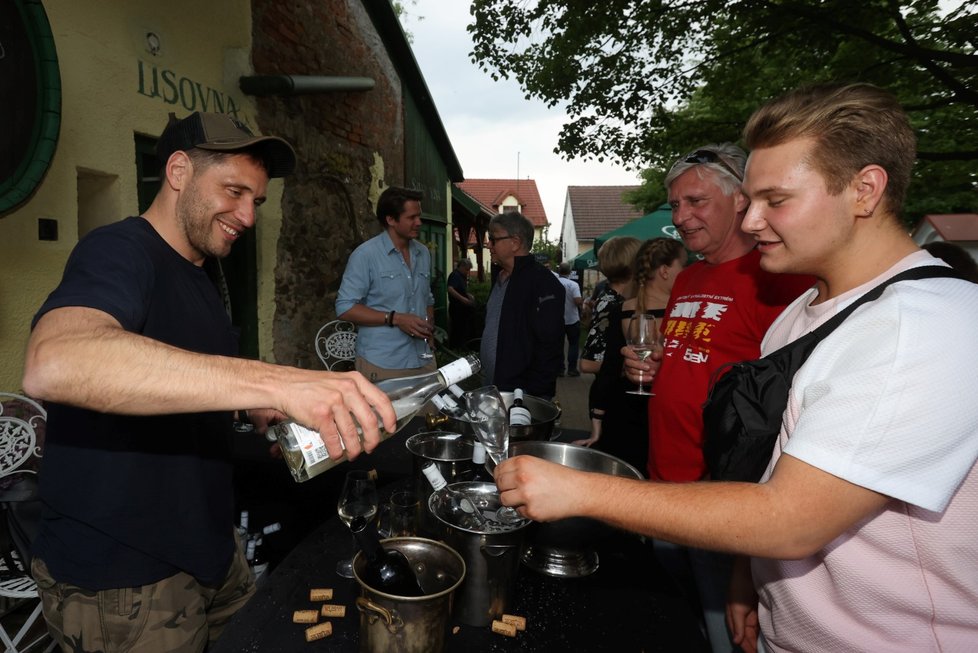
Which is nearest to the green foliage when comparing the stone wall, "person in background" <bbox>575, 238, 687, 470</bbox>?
the stone wall

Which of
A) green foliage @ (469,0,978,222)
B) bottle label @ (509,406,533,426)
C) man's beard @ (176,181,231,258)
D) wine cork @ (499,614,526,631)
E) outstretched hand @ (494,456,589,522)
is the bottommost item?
wine cork @ (499,614,526,631)

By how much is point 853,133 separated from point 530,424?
4.52 ft

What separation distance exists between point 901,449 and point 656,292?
2.67 meters

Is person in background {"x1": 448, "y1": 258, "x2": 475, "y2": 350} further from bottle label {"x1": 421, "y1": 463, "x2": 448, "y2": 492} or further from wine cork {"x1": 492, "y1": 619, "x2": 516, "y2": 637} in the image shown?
wine cork {"x1": 492, "y1": 619, "x2": 516, "y2": 637}

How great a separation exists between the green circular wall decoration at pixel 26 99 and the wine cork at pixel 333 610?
2748 mm

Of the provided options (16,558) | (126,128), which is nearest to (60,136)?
(126,128)

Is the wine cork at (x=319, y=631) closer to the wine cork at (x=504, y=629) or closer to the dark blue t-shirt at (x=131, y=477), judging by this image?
the wine cork at (x=504, y=629)

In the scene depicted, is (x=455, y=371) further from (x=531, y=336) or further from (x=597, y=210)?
(x=597, y=210)

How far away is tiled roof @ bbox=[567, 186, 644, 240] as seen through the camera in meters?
39.5

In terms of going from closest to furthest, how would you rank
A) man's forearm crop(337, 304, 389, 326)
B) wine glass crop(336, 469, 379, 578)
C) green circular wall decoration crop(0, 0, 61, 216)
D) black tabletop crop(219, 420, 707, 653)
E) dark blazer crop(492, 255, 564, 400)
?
black tabletop crop(219, 420, 707, 653)
wine glass crop(336, 469, 379, 578)
green circular wall decoration crop(0, 0, 61, 216)
dark blazer crop(492, 255, 564, 400)
man's forearm crop(337, 304, 389, 326)

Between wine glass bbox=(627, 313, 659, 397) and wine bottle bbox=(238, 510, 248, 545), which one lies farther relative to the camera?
wine bottle bbox=(238, 510, 248, 545)

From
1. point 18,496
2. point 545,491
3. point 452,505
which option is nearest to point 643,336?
point 452,505

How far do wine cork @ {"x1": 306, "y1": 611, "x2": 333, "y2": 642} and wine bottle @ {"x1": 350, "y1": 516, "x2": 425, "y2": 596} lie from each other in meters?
0.17

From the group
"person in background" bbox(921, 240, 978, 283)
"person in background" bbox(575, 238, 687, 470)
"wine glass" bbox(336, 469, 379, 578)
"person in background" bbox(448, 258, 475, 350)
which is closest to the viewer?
"wine glass" bbox(336, 469, 379, 578)
